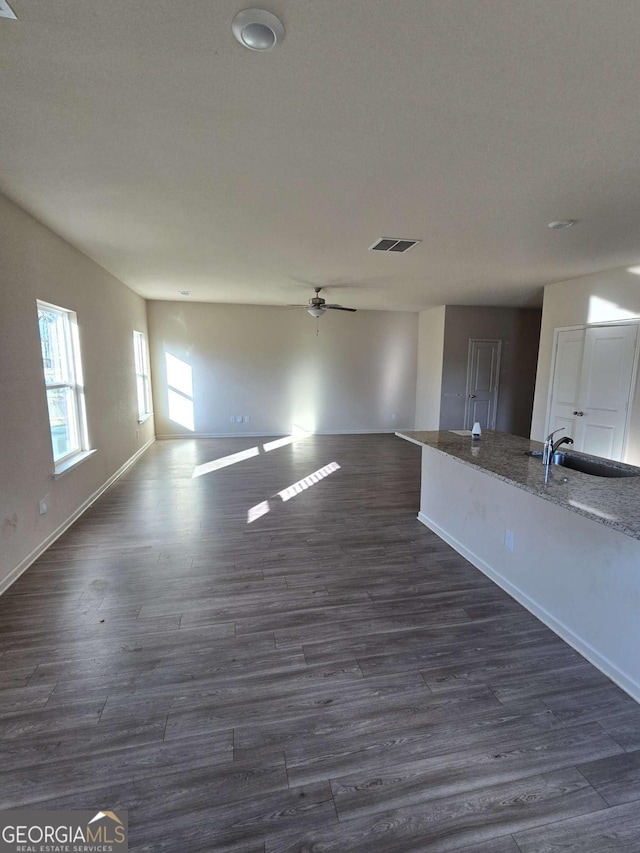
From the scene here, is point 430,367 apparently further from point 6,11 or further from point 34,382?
point 6,11

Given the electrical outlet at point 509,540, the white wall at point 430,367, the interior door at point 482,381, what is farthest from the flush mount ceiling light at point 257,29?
the interior door at point 482,381

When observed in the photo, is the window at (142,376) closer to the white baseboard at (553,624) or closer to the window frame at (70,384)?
the window frame at (70,384)

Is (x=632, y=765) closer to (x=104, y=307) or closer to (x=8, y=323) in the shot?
(x=8, y=323)

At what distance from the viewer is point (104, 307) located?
16.0 ft

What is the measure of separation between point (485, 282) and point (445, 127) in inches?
152

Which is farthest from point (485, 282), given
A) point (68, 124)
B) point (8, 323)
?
point (8, 323)

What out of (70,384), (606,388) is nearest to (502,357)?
(606,388)

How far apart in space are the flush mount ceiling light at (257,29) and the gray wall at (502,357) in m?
6.61

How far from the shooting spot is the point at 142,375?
7.05 metres

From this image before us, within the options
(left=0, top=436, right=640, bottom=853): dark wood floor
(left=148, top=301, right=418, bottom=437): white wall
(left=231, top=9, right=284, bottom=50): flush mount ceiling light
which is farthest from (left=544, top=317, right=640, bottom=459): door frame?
(left=231, top=9, right=284, bottom=50): flush mount ceiling light

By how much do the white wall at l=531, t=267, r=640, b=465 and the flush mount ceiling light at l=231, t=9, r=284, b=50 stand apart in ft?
15.4

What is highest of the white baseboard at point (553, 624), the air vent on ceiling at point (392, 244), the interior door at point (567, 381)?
the air vent on ceiling at point (392, 244)

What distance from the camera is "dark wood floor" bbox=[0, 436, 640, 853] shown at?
4.34 ft

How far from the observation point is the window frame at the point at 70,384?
3637 mm
